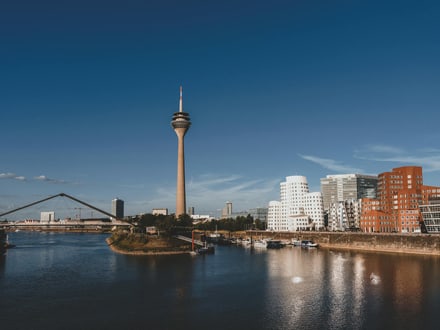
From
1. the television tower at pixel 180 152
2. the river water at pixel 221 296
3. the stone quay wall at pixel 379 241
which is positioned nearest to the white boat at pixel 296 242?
the stone quay wall at pixel 379 241

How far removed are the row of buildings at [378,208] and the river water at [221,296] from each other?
1483 inches

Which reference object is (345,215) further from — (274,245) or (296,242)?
(274,245)

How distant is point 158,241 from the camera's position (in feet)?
307

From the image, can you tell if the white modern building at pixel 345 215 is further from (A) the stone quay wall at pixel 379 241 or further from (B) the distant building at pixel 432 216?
(B) the distant building at pixel 432 216

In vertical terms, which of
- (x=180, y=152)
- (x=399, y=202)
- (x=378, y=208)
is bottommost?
(x=378, y=208)

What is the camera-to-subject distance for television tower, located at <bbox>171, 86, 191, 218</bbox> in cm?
15518

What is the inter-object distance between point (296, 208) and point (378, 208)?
40.2 m

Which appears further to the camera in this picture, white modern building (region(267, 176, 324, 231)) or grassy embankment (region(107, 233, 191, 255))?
white modern building (region(267, 176, 324, 231))

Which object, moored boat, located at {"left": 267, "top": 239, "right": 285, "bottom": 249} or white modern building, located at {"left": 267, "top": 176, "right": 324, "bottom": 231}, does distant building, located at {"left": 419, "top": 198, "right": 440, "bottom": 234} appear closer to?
moored boat, located at {"left": 267, "top": 239, "right": 285, "bottom": 249}

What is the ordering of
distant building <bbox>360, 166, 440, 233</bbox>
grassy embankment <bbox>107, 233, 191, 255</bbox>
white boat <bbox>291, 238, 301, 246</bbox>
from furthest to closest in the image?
white boat <bbox>291, 238, 301, 246</bbox> < distant building <bbox>360, 166, 440, 233</bbox> < grassy embankment <bbox>107, 233, 191, 255</bbox>

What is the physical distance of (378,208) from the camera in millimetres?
120500

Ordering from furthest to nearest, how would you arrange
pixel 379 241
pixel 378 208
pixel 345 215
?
pixel 345 215 → pixel 378 208 → pixel 379 241

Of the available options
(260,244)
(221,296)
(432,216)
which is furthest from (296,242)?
(221,296)

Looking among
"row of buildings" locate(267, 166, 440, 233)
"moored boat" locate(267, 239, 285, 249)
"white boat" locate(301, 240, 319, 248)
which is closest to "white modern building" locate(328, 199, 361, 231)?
"row of buildings" locate(267, 166, 440, 233)
